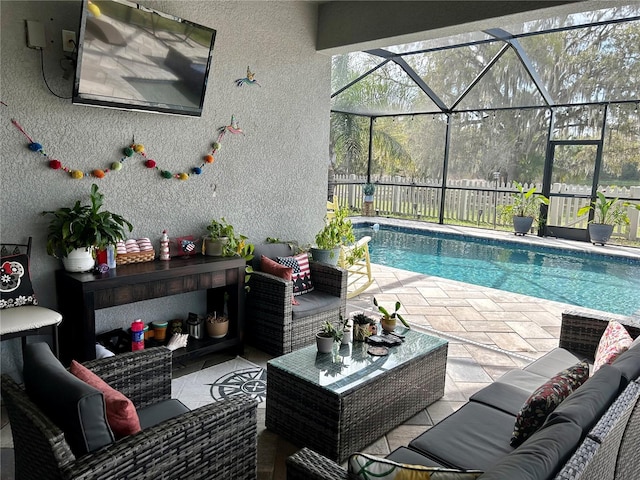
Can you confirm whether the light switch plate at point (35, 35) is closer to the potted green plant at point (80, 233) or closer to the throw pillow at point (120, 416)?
the potted green plant at point (80, 233)

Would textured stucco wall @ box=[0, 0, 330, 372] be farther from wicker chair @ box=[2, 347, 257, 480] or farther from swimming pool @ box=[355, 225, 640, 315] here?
swimming pool @ box=[355, 225, 640, 315]

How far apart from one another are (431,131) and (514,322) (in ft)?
30.6

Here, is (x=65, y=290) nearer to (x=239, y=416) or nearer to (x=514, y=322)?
(x=239, y=416)

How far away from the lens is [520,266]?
320 inches

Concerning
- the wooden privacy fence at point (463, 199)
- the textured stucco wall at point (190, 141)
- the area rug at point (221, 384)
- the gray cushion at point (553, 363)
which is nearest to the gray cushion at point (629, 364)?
the gray cushion at point (553, 363)

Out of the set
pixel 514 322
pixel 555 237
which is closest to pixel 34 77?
pixel 514 322

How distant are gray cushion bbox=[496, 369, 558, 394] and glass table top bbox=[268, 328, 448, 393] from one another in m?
0.47

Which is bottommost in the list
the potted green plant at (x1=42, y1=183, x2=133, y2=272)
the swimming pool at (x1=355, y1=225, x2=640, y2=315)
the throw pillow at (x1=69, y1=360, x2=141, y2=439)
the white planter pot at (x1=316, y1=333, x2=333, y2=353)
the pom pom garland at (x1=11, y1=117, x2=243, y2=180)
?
the swimming pool at (x1=355, y1=225, x2=640, y2=315)

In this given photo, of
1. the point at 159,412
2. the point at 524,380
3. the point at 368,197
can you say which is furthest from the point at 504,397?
the point at 368,197

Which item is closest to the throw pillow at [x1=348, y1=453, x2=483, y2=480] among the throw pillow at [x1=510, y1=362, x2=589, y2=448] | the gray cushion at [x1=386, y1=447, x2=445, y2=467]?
the gray cushion at [x1=386, y1=447, x2=445, y2=467]

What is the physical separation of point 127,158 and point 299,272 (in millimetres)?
1635

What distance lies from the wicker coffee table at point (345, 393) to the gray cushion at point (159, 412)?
60cm

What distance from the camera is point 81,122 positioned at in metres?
3.17

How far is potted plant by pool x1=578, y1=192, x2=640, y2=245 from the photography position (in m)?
8.84
